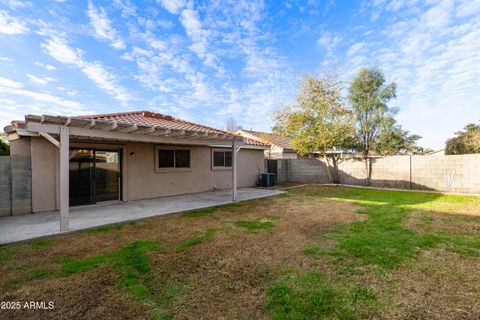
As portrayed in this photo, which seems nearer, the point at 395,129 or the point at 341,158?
the point at 341,158

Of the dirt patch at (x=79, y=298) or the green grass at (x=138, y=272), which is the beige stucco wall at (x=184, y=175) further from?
the dirt patch at (x=79, y=298)

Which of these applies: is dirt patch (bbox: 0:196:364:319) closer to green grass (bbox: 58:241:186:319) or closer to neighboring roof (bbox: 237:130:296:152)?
green grass (bbox: 58:241:186:319)

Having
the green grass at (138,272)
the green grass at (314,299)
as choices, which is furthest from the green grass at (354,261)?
the green grass at (138,272)

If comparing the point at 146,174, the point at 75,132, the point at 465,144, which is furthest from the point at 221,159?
the point at 465,144

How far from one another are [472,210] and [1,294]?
1184 centimetres

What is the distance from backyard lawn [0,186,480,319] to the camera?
2.58 m

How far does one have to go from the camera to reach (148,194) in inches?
392

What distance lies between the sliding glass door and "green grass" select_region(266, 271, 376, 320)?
836 centimetres

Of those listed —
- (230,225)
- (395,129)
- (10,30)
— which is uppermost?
(10,30)

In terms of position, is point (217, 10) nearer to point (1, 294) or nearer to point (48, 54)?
point (48, 54)

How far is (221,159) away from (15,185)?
8.64 m

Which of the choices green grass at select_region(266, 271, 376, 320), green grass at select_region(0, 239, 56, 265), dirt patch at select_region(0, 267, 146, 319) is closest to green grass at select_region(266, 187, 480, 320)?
green grass at select_region(266, 271, 376, 320)

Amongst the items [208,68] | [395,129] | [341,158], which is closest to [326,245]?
[341,158]

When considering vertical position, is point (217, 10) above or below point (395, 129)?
above
